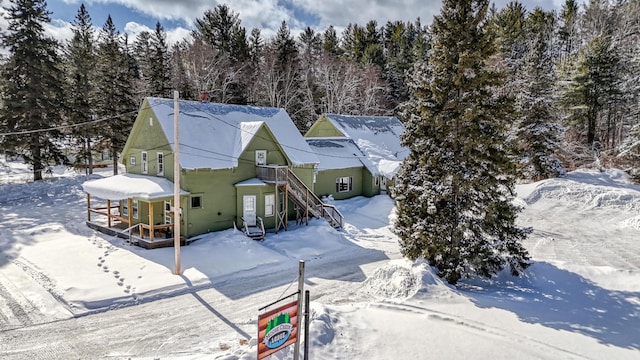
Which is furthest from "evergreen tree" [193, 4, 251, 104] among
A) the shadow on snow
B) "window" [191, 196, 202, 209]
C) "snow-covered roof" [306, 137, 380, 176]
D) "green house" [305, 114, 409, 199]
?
the shadow on snow

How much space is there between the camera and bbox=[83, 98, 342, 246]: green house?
18.2m

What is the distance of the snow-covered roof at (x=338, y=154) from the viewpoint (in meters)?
28.5

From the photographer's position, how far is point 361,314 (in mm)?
10086

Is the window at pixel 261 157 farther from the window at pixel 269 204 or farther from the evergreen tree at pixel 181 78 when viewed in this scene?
the evergreen tree at pixel 181 78

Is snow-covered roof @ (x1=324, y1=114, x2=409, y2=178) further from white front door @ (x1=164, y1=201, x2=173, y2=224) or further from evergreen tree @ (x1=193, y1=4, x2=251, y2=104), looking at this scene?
white front door @ (x1=164, y1=201, x2=173, y2=224)

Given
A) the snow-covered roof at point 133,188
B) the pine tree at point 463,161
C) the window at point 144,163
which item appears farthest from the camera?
the window at point 144,163

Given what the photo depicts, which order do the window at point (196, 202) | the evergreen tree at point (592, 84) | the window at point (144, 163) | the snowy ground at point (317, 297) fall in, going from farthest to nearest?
1. the evergreen tree at point (592, 84)
2. the window at point (144, 163)
3. the window at point (196, 202)
4. the snowy ground at point (317, 297)

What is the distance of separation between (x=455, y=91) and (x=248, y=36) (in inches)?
1525

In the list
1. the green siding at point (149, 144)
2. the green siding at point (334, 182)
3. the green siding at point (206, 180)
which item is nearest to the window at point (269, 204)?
the green siding at point (206, 180)

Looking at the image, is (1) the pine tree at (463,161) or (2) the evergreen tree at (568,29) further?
(2) the evergreen tree at (568,29)

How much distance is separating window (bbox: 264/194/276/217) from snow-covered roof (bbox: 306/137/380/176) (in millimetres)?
7301

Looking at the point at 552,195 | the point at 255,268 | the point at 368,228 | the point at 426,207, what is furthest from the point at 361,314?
the point at 552,195

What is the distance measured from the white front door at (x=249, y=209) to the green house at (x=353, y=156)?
823cm

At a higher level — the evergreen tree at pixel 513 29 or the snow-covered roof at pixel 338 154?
the evergreen tree at pixel 513 29
